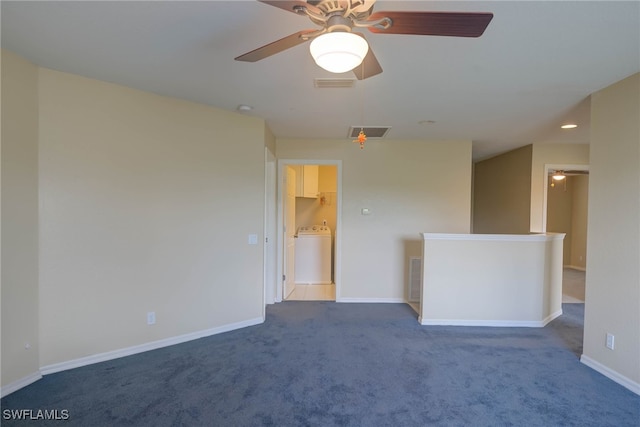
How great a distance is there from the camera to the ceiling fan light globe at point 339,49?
1272mm

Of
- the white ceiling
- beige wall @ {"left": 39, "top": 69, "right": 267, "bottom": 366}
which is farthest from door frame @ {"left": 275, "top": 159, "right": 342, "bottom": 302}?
the white ceiling

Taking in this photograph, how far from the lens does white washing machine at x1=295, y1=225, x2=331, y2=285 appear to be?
5.60m

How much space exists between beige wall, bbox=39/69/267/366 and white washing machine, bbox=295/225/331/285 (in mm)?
1922

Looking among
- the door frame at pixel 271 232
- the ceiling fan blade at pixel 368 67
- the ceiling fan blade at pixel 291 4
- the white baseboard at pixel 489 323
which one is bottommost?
the white baseboard at pixel 489 323

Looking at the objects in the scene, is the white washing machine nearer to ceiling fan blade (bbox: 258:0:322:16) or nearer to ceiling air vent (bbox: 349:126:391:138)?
ceiling air vent (bbox: 349:126:391:138)

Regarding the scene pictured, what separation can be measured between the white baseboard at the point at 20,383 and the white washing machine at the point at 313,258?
3690 millimetres

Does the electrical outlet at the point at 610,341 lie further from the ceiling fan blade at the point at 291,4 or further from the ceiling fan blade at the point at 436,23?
the ceiling fan blade at the point at 291,4

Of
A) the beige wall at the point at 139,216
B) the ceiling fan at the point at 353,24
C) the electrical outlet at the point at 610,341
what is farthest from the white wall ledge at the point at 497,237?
the ceiling fan at the point at 353,24

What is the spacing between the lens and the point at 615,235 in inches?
101

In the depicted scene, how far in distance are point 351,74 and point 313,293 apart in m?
3.54

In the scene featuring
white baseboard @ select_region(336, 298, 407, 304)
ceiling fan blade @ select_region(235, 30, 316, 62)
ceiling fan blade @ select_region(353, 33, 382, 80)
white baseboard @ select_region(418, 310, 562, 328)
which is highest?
ceiling fan blade @ select_region(235, 30, 316, 62)

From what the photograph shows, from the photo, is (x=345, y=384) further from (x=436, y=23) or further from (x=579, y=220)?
(x=579, y=220)

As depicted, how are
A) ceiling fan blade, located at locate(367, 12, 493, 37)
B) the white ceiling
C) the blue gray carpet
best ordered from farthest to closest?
the blue gray carpet, the white ceiling, ceiling fan blade, located at locate(367, 12, 493, 37)

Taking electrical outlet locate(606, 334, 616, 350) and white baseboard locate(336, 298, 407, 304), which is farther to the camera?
white baseboard locate(336, 298, 407, 304)
